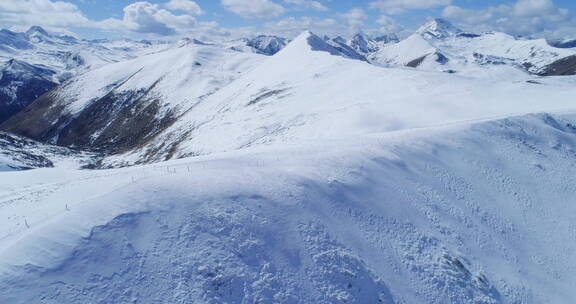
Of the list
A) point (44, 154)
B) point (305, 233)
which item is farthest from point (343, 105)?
point (44, 154)

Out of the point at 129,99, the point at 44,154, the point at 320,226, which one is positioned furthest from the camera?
the point at 129,99

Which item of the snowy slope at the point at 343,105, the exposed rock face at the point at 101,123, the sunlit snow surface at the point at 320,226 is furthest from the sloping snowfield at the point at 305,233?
the exposed rock face at the point at 101,123

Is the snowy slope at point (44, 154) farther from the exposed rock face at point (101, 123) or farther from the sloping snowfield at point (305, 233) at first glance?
the sloping snowfield at point (305, 233)

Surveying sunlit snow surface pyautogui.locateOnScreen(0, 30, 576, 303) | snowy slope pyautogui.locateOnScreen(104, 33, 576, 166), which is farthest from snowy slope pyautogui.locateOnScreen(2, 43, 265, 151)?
sunlit snow surface pyautogui.locateOnScreen(0, 30, 576, 303)

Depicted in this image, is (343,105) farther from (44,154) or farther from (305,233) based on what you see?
(44,154)

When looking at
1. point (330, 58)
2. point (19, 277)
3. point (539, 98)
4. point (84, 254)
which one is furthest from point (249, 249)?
point (330, 58)

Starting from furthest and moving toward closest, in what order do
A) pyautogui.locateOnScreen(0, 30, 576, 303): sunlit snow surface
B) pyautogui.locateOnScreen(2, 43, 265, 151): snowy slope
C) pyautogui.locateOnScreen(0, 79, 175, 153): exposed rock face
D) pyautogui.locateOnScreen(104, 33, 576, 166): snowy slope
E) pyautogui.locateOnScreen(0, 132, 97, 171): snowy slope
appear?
pyautogui.locateOnScreen(2, 43, 265, 151): snowy slope < pyautogui.locateOnScreen(0, 79, 175, 153): exposed rock face < pyautogui.locateOnScreen(0, 132, 97, 171): snowy slope < pyautogui.locateOnScreen(104, 33, 576, 166): snowy slope < pyautogui.locateOnScreen(0, 30, 576, 303): sunlit snow surface

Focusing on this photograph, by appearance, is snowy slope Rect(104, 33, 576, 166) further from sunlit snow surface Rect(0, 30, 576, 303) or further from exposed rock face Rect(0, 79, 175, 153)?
exposed rock face Rect(0, 79, 175, 153)
